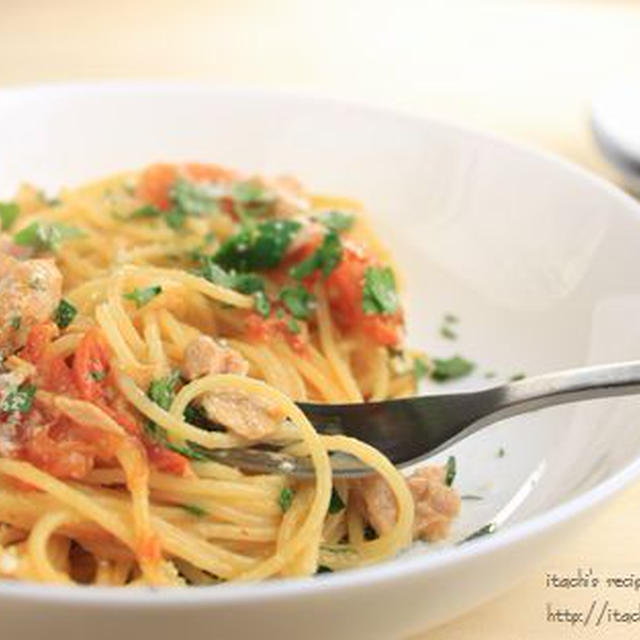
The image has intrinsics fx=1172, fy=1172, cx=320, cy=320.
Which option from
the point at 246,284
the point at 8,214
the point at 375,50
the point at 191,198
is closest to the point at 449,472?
the point at 246,284

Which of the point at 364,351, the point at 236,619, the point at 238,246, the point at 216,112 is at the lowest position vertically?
the point at 236,619

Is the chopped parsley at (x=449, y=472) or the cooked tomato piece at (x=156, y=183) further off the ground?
the cooked tomato piece at (x=156, y=183)

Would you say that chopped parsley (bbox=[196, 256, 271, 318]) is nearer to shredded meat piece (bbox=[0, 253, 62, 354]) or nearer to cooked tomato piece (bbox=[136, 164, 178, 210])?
shredded meat piece (bbox=[0, 253, 62, 354])

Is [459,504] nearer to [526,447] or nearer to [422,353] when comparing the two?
[526,447]

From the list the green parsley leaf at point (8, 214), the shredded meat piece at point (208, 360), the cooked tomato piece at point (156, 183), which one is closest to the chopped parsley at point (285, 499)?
the shredded meat piece at point (208, 360)

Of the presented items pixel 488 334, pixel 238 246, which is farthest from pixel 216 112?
pixel 488 334

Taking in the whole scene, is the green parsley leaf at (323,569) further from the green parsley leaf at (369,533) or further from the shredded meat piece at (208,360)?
the shredded meat piece at (208,360)

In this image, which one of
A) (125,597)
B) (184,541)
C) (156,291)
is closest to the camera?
(125,597)
